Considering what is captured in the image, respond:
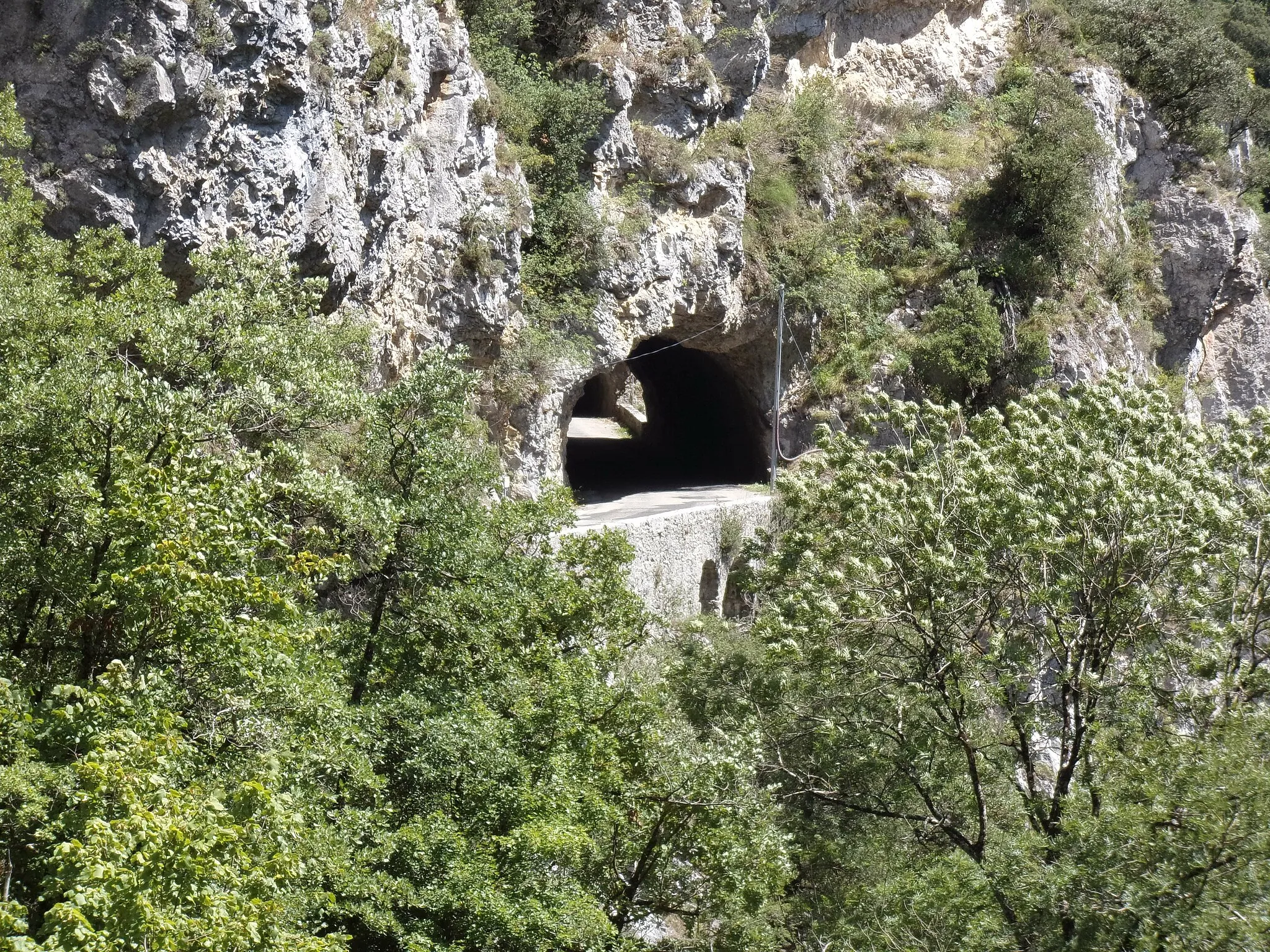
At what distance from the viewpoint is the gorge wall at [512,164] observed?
14930mm

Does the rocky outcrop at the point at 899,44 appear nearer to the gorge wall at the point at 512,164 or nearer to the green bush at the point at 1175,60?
the gorge wall at the point at 512,164

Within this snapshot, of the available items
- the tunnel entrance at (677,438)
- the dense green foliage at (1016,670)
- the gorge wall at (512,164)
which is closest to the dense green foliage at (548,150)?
the gorge wall at (512,164)

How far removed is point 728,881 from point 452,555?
469 cm

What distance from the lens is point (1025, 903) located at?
423 inches

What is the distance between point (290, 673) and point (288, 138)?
991 centimetres

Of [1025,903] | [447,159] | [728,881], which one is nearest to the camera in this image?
[1025,903]

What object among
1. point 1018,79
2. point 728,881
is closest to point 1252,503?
point 728,881

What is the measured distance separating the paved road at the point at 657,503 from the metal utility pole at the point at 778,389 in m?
1.20

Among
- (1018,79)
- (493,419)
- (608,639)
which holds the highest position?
(1018,79)

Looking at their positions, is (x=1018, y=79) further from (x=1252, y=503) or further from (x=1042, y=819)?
(x=1042, y=819)

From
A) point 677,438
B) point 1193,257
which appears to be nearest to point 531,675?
point 677,438

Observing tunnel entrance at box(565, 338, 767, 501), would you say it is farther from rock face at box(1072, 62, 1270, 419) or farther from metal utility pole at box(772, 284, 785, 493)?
rock face at box(1072, 62, 1270, 419)

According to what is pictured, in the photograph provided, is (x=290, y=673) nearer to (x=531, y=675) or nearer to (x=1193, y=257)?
(x=531, y=675)

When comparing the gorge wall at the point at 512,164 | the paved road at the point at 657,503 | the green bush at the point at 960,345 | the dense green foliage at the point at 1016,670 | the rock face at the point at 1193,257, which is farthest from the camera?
the rock face at the point at 1193,257
